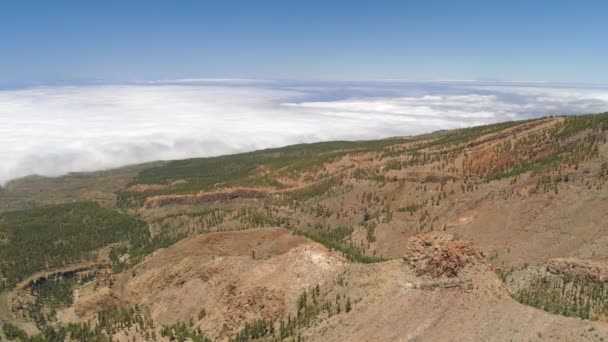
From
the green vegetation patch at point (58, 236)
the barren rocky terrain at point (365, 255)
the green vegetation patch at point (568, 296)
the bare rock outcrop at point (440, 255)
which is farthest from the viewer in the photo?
the green vegetation patch at point (58, 236)

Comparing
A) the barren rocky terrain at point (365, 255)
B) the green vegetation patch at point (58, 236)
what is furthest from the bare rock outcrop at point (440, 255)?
the green vegetation patch at point (58, 236)

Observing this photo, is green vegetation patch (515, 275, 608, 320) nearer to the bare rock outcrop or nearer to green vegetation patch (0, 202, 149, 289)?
the bare rock outcrop

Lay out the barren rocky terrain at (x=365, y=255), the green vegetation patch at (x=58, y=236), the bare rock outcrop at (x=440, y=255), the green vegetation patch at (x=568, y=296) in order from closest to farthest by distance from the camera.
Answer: the green vegetation patch at (x=568, y=296) → the barren rocky terrain at (x=365, y=255) → the bare rock outcrop at (x=440, y=255) → the green vegetation patch at (x=58, y=236)

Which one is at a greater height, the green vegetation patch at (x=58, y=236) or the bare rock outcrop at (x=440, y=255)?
the bare rock outcrop at (x=440, y=255)

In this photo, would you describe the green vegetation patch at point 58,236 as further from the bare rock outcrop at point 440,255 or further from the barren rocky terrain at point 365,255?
the bare rock outcrop at point 440,255

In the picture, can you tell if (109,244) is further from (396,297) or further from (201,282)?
(396,297)

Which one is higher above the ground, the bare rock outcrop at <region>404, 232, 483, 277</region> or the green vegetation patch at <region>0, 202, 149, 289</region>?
the bare rock outcrop at <region>404, 232, 483, 277</region>

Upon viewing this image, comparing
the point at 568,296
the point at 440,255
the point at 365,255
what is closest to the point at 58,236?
the point at 365,255

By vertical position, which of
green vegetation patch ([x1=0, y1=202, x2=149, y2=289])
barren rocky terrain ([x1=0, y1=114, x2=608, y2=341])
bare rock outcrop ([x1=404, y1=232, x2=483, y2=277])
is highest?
bare rock outcrop ([x1=404, y1=232, x2=483, y2=277])

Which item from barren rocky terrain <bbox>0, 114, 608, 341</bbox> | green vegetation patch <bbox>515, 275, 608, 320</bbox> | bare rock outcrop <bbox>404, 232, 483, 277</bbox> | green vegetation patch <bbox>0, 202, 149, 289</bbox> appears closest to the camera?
green vegetation patch <bbox>515, 275, 608, 320</bbox>

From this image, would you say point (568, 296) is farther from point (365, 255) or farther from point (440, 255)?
point (365, 255)

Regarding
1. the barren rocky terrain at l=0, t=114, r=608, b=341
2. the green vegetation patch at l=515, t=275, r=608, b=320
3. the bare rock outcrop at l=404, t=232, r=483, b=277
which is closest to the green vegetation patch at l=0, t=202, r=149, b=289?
the barren rocky terrain at l=0, t=114, r=608, b=341

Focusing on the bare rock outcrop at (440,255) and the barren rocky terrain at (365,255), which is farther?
the bare rock outcrop at (440,255)

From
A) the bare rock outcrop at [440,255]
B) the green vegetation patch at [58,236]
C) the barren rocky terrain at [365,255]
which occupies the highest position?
the bare rock outcrop at [440,255]
